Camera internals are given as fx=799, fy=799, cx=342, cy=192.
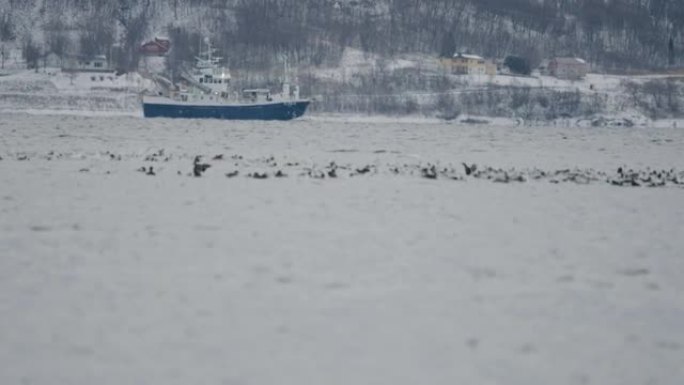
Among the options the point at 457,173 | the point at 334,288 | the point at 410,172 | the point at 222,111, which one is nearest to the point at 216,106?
the point at 222,111

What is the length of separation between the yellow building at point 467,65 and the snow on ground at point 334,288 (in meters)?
172

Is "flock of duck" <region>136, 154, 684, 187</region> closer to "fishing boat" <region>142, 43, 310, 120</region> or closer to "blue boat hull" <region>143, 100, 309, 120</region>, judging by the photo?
"blue boat hull" <region>143, 100, 309, 120</region>

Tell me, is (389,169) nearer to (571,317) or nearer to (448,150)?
(448,150)

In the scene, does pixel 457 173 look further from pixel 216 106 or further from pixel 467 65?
pixel 467 65

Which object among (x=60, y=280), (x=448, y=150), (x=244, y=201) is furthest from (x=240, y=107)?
(x=60, y=280)

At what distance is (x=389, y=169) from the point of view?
21.0 metres

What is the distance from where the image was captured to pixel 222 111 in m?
85.2

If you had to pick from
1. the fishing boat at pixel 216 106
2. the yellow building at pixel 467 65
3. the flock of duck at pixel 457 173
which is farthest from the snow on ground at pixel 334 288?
the yellow building at pixel 467 65

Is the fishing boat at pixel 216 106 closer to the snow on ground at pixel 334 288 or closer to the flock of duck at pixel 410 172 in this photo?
the flock of duck at pixel 410 172

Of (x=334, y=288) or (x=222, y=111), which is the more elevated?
(x=222, y=111)

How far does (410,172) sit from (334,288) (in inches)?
507

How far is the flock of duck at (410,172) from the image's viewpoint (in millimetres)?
18688

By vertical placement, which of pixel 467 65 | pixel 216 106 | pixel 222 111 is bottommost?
pixel 222 111

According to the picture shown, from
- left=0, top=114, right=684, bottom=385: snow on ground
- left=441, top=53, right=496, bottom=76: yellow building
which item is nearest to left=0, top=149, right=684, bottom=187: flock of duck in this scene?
left=0, top=114, right=684, bottom=385: snow on ground
